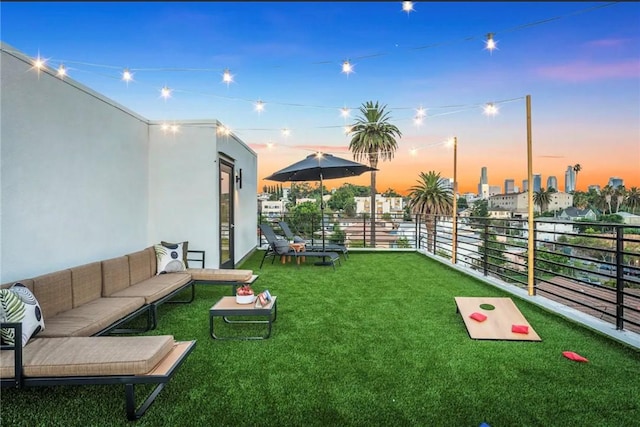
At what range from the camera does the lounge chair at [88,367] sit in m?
2.22

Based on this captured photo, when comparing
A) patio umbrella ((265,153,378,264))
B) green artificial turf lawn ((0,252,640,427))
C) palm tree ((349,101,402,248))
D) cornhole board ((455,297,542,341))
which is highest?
palm tree ((349,101,402,248))

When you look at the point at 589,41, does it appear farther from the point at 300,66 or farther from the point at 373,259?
the point at 373,259

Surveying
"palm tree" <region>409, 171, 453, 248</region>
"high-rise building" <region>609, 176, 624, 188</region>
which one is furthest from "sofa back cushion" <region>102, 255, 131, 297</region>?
"palm tree" <region>409, 171, 453, 248</region>

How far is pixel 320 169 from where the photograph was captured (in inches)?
334

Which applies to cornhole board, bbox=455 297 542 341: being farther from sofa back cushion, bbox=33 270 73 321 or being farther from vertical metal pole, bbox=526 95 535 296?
sofa back cushion, bbox=33 270 73 321

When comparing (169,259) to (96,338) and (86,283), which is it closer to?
(86,283)

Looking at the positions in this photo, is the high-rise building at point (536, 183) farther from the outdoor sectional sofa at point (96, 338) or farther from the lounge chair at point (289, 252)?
the outdoor sectional sofa at point (96, 338)

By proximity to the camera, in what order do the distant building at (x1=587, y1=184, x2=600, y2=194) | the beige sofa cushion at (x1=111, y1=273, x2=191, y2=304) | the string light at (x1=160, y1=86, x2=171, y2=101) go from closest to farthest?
the beige sofa cushion at (x1=111, y1=273, x2=191, y2=304) → the string light at (x1=160, y1=86, x2=171, y2=101) → the distant building at (x1=587, y1=184, x2=600, y2=194)

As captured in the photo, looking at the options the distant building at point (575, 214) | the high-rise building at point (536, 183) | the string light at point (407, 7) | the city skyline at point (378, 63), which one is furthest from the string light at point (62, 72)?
the distant building at point (575, 214)

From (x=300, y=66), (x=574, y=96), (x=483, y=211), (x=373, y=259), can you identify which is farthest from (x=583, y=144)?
(x=300, y=66)

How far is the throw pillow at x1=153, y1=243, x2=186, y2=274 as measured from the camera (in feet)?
17.9

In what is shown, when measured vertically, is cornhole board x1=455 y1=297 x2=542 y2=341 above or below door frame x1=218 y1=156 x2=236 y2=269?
below

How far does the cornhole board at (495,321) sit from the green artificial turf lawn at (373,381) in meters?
0.08

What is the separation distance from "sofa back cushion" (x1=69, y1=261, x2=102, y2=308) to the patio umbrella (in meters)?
4.62
